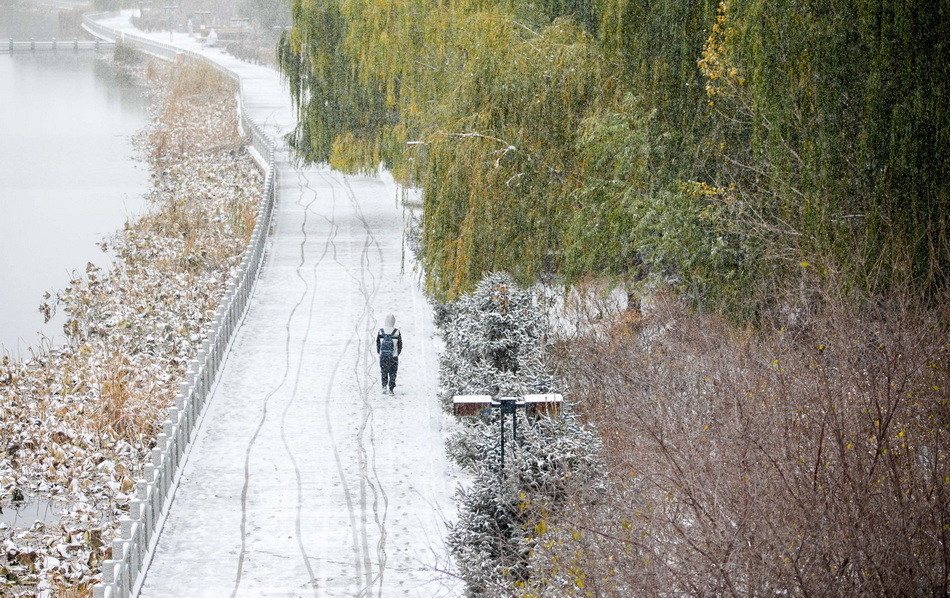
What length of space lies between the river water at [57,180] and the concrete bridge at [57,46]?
17186 mm

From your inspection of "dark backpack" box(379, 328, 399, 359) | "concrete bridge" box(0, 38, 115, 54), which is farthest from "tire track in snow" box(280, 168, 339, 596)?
"concrete bridge" box(0, 38, 115, 54)

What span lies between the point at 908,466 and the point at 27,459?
13.9 metres

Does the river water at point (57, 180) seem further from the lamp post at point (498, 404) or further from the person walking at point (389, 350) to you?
the lamp post at point (498, 404)

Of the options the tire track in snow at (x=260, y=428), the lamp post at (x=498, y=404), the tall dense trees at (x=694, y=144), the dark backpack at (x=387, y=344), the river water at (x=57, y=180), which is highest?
the tall dense trees at (x=694, y=144)

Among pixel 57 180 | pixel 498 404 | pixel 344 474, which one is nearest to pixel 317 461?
pixel 344 474

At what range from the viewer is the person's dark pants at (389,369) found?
19952 mm

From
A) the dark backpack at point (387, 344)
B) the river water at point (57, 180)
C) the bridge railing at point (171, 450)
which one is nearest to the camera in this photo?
the bridge railing at point (171, 450)

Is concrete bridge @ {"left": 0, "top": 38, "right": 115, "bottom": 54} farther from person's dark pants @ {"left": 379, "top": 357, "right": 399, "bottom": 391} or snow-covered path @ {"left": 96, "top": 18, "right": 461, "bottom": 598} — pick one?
person's dark pants @ {"left": 379, "top": 357, "right": 399, "bottom": 391}

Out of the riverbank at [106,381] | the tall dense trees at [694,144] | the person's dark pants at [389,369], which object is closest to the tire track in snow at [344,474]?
the person's dark pants at [389,369]

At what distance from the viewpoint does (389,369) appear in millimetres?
20031

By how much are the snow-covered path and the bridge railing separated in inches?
8.3

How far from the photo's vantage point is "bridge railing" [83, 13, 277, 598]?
13.0 meters

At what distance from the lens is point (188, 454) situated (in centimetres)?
1762

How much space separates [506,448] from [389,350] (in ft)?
17.4
